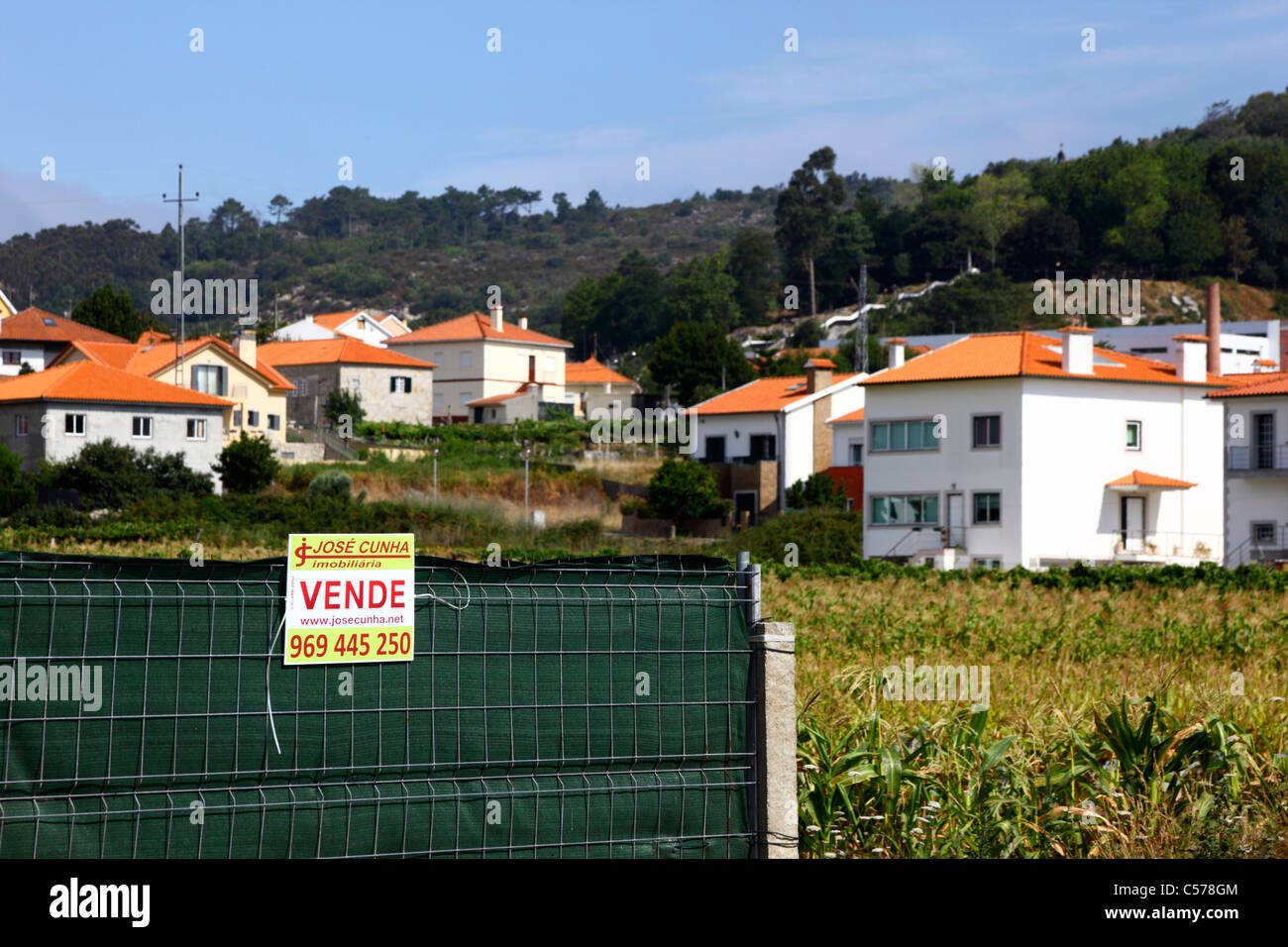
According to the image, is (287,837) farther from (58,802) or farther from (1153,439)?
(1153,439)

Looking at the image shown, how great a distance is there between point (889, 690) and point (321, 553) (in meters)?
6.67

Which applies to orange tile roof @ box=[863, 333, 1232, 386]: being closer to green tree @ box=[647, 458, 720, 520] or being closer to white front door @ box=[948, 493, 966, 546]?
white front door @ box=[948, 493, 966, 546]

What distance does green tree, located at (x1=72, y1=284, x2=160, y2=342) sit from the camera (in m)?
99.8

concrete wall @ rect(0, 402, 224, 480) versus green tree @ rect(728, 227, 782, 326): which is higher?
green tree @ rect(728, 227, 782, 326)

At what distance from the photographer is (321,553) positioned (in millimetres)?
6457

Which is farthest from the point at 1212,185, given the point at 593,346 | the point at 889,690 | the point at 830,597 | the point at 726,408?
the point at 889,690

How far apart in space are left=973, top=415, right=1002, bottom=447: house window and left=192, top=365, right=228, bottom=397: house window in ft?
123

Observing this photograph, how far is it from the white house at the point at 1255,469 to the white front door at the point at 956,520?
381 inches
